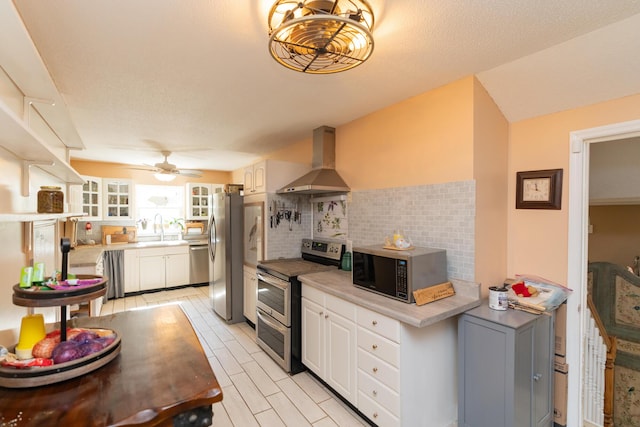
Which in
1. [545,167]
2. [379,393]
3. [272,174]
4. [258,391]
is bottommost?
[258,391]

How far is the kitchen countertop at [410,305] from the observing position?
5.71 feet

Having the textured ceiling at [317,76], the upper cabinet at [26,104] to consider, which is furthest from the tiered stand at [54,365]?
the textured ceiling at [317,76]

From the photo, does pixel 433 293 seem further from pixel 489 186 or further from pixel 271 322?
pixel 271 322

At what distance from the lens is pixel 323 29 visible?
1.33m

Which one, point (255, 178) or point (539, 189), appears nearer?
point (539, 189)

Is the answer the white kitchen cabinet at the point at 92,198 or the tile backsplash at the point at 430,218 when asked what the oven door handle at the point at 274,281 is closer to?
the tile backsplash at the point at 430,218

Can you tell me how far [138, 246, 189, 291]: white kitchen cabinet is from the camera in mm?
5242

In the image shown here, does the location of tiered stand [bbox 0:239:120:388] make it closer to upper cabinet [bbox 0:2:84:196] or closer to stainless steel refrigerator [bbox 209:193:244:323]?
→ upper cabinet [bbox 0:2:84:196]

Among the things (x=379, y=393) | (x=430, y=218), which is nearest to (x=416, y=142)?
(x=430, y=218)

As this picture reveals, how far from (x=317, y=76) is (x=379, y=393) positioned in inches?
88.9

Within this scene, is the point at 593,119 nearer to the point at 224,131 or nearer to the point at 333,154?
the point at 333,154

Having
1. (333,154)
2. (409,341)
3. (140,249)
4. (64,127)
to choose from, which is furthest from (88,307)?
(409,341)

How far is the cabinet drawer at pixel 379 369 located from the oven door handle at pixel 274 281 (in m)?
0.96

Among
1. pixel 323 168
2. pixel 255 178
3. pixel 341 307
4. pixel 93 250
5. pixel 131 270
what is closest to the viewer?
pixel 341 307
